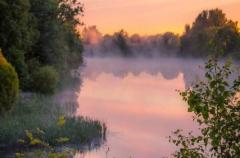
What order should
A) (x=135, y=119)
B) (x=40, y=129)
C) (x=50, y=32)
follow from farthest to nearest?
(x=50, y=32), (x=135, y=119), (x=40, y=129)

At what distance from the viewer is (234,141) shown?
15.5ft

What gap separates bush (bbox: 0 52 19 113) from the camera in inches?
754

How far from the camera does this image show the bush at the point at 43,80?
30.2m

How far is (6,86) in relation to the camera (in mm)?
19328

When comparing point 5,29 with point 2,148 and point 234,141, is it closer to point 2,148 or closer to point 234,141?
point 2,148

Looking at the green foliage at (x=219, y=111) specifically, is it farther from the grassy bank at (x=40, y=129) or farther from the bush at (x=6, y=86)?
the bush at (x=6, y=86)

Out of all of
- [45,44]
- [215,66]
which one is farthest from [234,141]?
[45,44]

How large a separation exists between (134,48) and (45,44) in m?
94.0

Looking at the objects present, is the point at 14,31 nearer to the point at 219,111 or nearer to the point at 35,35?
the point at 35,35

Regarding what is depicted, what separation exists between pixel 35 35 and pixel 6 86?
12263mm

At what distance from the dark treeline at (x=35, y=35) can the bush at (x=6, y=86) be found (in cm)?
909

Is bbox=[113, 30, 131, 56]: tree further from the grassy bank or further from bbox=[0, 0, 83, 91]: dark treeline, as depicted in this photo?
the grassy bank

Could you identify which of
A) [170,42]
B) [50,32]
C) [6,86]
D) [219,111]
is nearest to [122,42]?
[170,42]

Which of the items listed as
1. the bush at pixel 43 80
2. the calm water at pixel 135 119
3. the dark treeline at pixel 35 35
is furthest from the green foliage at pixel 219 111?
the bush at pixel 43 80
